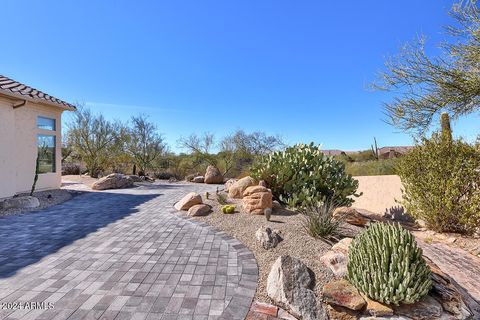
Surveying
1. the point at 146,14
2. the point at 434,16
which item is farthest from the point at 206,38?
the point at 434,16

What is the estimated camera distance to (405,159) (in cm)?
698

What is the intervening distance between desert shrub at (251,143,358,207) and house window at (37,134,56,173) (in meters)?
8.41

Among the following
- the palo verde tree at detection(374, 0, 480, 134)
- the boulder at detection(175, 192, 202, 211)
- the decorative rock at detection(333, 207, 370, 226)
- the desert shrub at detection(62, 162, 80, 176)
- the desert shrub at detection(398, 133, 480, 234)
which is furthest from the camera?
the desert shrub at detection(62, 162, 80, 176)

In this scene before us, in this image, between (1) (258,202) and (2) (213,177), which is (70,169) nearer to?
(2) (213,177)

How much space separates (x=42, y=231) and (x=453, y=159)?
913 centimetres

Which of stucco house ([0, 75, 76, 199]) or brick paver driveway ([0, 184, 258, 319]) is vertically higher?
stucco house ([0, 75, 76, 199])

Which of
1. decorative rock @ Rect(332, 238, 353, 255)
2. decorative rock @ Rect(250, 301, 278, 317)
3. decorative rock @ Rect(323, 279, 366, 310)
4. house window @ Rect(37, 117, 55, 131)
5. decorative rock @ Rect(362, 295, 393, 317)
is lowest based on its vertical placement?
decorative rock @ Rect(250, 301, 278, 317)

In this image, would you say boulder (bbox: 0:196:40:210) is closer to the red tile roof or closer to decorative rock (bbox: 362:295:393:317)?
the red tile roof

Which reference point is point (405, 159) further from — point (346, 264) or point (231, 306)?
point (231, 306)

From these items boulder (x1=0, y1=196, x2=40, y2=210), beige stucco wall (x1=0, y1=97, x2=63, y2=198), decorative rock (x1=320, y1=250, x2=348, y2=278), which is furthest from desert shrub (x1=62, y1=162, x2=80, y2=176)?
decorative rock (x1=320, y1=250, x2=348, y2=278)

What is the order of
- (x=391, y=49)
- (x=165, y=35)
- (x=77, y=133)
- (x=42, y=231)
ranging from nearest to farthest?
(x=42, y=231)
(x=391, y=49)
(x=165, y=35)
(x=77, y=133)

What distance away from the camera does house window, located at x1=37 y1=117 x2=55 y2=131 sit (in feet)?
31.9

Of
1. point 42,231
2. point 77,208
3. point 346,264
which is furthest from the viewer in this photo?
point 77,208

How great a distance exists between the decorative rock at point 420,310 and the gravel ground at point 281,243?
0.80 meters
